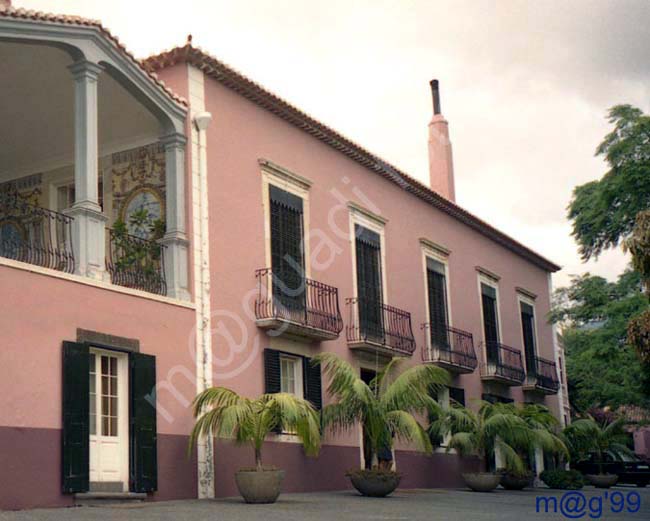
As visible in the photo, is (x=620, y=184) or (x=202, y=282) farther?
(x=620, y=184)

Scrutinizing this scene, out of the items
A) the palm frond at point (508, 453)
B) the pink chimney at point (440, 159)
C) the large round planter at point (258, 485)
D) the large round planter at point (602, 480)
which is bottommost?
the large round planter at point (602, 480)

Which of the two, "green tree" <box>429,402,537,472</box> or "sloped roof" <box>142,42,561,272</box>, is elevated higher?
"sloped roof" <box>142,42,561,272</box>

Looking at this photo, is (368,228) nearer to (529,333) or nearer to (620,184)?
(620,184)

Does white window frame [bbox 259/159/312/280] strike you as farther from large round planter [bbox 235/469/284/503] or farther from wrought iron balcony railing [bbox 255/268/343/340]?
large round planter [bbox 235/469/284/503]

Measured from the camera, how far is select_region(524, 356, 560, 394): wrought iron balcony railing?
28770 millimetres

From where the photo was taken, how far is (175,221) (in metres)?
15.8

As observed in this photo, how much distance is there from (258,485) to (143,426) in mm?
1825

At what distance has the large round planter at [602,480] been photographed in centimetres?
2695

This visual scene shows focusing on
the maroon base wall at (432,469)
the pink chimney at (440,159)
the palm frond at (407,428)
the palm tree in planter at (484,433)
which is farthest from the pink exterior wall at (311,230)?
the pink chimney at (440,159)

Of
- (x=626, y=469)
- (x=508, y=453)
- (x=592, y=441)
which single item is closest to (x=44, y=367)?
(x=508, y=453)

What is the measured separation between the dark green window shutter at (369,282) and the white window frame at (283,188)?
211cm

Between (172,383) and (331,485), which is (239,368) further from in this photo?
(331,485)

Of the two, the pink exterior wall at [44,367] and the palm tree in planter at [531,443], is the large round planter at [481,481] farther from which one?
the pink exterior wall at [44,367]

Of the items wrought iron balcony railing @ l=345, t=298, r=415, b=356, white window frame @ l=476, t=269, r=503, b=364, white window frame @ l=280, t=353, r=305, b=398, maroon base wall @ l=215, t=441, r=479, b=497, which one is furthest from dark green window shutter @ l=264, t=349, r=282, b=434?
white window frame @ l=476, t=269, r=503, b=364
